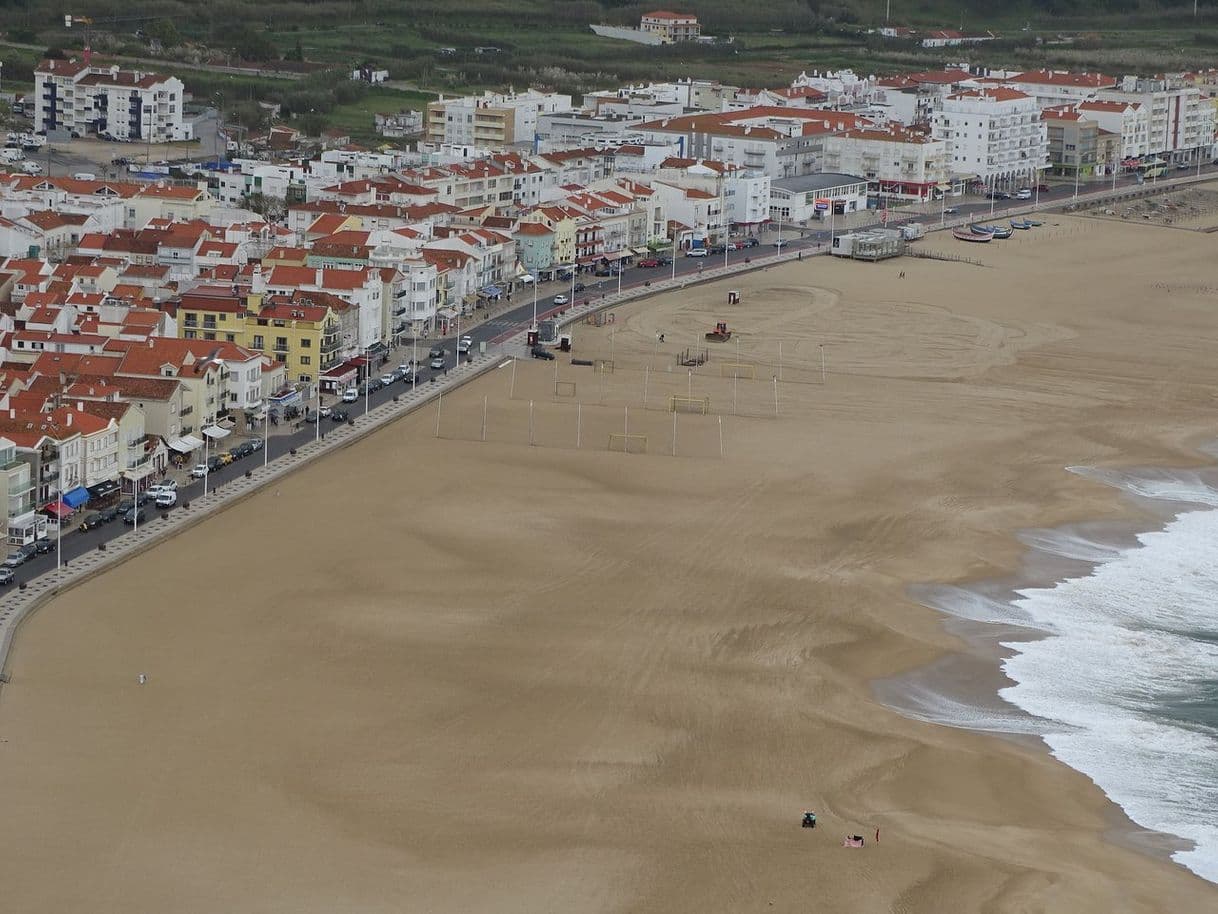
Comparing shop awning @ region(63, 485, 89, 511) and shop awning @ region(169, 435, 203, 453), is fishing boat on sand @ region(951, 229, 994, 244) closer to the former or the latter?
shop awning @ region(169, 435, 203, 453)

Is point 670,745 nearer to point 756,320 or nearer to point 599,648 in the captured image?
point 599,648

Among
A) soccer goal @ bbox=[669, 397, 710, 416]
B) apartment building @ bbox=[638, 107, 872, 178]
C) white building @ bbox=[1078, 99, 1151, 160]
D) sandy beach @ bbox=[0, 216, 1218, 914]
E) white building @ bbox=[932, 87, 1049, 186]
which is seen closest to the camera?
sandy beach @ bbox=[0, 216, 1218, 914]

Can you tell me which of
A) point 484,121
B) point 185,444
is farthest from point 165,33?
point 185,444

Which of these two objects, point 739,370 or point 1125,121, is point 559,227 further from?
point 1125,121

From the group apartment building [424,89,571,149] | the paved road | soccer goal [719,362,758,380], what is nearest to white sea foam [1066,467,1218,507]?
soccer goal [719,362,758,380]

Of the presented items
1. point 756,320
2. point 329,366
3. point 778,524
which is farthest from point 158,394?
point 756,320

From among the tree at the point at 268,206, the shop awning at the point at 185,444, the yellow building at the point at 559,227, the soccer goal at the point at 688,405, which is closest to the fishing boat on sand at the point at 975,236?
the yellow building at the point at 559,227

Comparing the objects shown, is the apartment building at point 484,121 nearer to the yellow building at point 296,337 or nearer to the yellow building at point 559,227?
the yellow building at point 559,227

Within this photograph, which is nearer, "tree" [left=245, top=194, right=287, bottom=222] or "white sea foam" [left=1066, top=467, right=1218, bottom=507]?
"white sea foam" [left=1066, top=467, right=1218, bottom=507]
